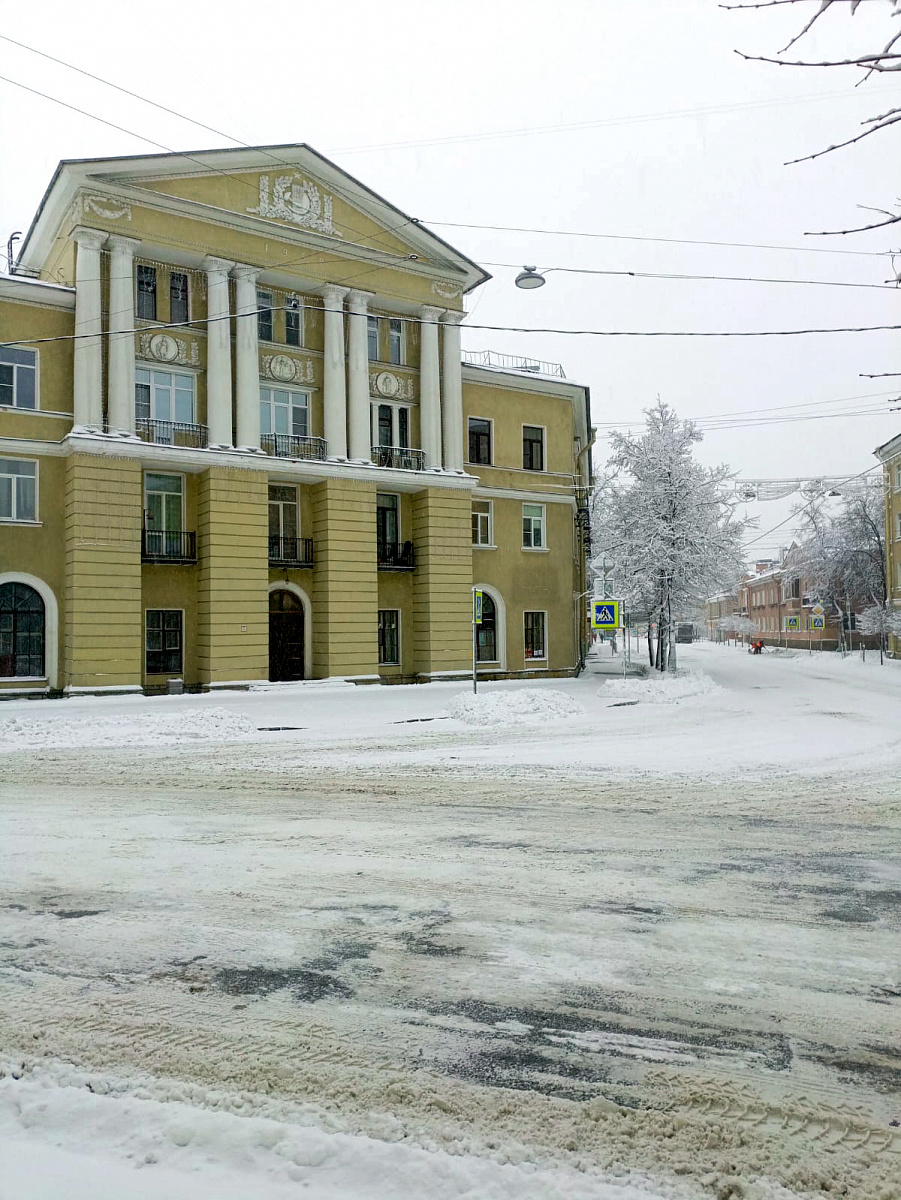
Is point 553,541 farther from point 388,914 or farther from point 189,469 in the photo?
point 388,914

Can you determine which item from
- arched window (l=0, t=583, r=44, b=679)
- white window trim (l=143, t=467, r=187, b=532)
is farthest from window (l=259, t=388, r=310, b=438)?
arched window (l=0, t=583, r=44, b=679)

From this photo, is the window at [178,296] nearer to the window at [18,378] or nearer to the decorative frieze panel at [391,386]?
the window at [18,378]

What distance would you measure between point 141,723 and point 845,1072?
52.6 ft

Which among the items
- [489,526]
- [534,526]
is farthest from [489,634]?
[534,526]

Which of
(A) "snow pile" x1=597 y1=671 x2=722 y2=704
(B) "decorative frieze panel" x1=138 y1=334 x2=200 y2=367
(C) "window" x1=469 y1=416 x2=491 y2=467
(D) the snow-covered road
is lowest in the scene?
(A) "snow pile" x1=597 y1=671 x2=722 y2=704

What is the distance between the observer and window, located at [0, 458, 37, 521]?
26.1 m

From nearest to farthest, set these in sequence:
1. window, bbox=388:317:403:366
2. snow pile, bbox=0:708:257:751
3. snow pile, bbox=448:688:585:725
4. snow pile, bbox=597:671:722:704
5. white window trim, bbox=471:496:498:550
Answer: snow pile, bbox=0:708:257:751 < snow pile, bbox=448:688:585:725 < snow pile, bbox=597:671:722:704 < window, bbox=388:317:403:366 < white window trim, bbox=471:496:498:550

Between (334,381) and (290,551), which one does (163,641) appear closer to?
(290,551)

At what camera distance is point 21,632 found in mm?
26141

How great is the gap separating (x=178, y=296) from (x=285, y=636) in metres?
12.0

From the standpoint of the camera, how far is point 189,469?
28422mm

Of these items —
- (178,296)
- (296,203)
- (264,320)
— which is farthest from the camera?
(264,320)

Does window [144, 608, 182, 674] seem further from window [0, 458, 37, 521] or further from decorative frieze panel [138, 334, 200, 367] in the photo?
decorative frieze panel [138, 334, 200, 367]

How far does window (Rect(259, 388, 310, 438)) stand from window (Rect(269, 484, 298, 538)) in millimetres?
2037
